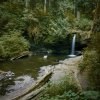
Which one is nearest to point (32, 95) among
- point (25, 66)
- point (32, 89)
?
point (32, 89)

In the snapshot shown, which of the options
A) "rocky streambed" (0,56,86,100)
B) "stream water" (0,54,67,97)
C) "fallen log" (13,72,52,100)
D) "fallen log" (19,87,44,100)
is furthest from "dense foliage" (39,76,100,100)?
"stream water" (0,54,67,97)

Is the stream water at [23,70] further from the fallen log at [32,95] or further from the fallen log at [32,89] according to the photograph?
the fallen log at [32,95]

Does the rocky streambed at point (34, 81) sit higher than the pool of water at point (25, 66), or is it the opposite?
the rocky streambed at point (34, 81)

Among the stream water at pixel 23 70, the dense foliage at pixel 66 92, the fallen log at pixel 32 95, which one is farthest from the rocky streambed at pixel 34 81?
the fallen log at pixel 32 95

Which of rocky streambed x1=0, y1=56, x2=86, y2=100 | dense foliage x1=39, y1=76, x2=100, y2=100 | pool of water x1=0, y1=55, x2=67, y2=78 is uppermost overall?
dense foliage x1=39, y1=76, x2=100, y2=100

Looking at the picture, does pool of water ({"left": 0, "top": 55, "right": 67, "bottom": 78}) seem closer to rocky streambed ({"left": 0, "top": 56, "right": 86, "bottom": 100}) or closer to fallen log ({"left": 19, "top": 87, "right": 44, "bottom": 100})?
rocky streambed ({"left": 0, "top": 56, "right": 86, "bottom": 100})

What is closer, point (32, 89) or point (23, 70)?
point (32, 89)

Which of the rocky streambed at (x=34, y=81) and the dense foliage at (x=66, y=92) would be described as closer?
the dense foliage at (x=66, y=92)

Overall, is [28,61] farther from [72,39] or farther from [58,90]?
[58,90]

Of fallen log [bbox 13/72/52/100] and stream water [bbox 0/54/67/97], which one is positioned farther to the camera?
stream water [bbox 0/54/67/97]

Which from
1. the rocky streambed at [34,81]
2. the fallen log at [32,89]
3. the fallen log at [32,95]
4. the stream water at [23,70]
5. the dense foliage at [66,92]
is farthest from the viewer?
the stream water at [23,70]

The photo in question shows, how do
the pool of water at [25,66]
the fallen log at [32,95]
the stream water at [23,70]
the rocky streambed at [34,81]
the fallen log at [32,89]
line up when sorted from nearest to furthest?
the fallen log at [32,95]
the fallen log at [32,89]
the rocky streambed at [34,81]
the stream water at [23,70]
the pool of water at [25,66]

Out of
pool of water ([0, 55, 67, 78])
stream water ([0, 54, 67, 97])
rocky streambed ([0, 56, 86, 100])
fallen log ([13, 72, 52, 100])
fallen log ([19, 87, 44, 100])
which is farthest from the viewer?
pool of water ([0, 55, 67, 78])

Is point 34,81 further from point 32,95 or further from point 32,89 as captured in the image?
point 32,95
